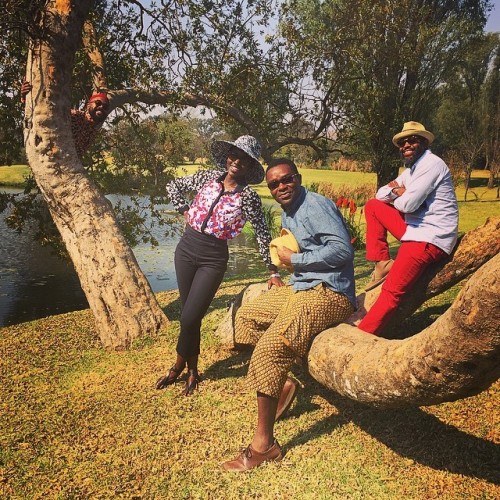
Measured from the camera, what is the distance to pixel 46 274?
12.9 meters

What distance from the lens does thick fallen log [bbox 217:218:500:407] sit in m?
1.89

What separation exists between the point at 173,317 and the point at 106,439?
3.05 meters

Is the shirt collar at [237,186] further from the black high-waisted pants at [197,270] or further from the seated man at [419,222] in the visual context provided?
the seated man at [419,222]

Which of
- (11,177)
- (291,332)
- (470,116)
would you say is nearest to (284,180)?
(291,332)

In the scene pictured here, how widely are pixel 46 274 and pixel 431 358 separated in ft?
41.5

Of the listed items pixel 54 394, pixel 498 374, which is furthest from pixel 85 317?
pixel 498 374

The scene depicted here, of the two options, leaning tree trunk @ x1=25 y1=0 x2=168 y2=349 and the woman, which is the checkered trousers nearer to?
the woman

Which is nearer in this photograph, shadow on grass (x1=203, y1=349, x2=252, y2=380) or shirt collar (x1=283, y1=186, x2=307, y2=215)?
shirt collar (x1=283, y1=186, x2=307, y2=215)

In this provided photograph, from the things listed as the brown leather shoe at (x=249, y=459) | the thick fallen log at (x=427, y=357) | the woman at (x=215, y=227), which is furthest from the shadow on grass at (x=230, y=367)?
the thick fallen log at (x=427, y=357)

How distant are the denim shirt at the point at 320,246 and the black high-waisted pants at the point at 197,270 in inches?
34.7

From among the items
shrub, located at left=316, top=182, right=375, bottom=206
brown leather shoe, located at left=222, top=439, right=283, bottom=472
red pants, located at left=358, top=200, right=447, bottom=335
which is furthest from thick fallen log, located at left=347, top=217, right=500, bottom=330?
shrub, located at left=316, top=182, right=375, bottom=206

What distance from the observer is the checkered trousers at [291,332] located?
3.14 meters

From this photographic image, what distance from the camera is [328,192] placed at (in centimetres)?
2431

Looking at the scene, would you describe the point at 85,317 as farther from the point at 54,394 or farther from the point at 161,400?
the point at 161,400
